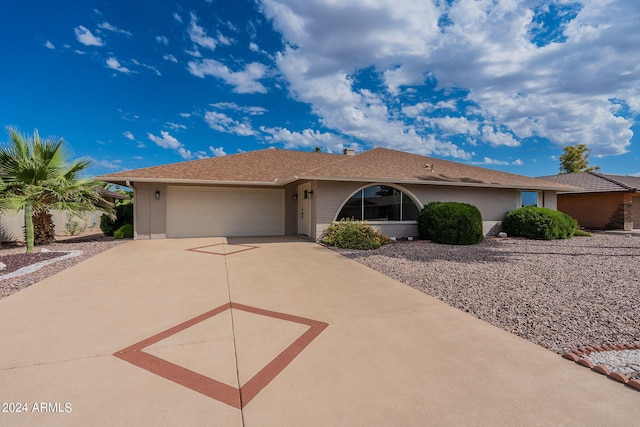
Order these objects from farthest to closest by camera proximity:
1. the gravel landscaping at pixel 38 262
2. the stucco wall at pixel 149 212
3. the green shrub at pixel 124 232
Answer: the green shrub at pixel 124 232, the stucco wall at pixel 149 212, the gravel landscaping at pixel 38 262

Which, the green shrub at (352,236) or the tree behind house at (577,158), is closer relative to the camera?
the green shrub at (352,236)

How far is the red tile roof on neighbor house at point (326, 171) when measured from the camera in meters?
11.3

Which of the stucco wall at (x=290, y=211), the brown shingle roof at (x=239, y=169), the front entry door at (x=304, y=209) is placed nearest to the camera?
the brown shingle roof at (x=239, y=169)

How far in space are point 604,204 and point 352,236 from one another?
1793cm

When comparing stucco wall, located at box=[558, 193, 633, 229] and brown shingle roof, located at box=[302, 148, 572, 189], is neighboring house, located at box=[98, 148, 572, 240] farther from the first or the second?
stucco wall, located at box=[558, 193, 633, 229]

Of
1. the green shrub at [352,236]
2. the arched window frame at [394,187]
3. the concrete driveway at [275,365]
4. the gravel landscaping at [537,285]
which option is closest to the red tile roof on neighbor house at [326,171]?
the arched window frame at [394,187]

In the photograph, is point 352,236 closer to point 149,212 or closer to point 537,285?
point 537,285

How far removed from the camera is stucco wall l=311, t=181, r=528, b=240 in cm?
1127

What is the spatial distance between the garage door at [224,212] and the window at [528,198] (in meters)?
12.0

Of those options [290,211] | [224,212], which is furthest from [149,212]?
[290,211]

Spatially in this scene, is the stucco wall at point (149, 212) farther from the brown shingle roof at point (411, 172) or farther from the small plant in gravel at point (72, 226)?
the small plant in gravel at point (72, 226)

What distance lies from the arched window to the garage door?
3981 millimetres

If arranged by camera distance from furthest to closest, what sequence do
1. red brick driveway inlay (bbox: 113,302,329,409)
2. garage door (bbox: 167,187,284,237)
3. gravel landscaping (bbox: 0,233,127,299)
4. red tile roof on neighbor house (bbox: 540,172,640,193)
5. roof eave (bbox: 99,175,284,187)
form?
red tile roof on neighbor house (bbox: 540,172,640,193), garage door (bbox: 167,187,284,237), roof eave (bbox: 99,175,284,187), gravel landscaping (bbox: 0,233,127,299), red brick driveway inlay (bbox: 113,302,329,409)

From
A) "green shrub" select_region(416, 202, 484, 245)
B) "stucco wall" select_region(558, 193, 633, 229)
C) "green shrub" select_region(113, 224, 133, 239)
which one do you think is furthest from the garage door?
"stucco wall" select_region(558, 193, 633, 229)
